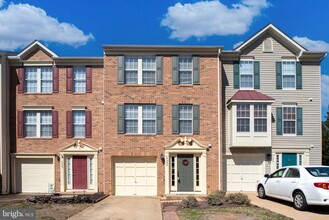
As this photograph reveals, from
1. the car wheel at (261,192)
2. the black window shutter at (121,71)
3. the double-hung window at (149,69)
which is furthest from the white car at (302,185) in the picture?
the black window shutter at (121,71)

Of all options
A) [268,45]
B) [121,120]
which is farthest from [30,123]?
[268,45]

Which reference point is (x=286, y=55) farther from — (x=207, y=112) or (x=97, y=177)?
(x=97, y=177)

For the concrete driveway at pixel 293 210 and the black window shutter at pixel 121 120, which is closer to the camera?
the concrete driveway at pixel 293 210

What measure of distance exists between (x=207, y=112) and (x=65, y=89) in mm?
8155

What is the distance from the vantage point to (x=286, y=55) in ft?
68.6

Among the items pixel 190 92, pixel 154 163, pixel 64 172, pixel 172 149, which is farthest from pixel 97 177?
pixel 190 92

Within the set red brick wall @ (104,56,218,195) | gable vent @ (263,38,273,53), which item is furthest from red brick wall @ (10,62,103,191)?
gable vent @ (263,38,273,53)

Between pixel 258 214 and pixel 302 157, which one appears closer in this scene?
pixel 258 214

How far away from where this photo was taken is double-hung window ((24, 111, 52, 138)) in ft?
67.9

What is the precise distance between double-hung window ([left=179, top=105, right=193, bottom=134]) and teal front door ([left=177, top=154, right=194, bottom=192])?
4.46ft

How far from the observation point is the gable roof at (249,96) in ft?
65.0

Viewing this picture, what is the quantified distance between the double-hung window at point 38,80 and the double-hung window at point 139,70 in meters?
4.61

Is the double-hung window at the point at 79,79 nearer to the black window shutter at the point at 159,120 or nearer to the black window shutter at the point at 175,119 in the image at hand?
the black window shutter at the point at 159,120

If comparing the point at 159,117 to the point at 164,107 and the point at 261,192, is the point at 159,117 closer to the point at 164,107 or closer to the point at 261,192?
the point at 164,107
